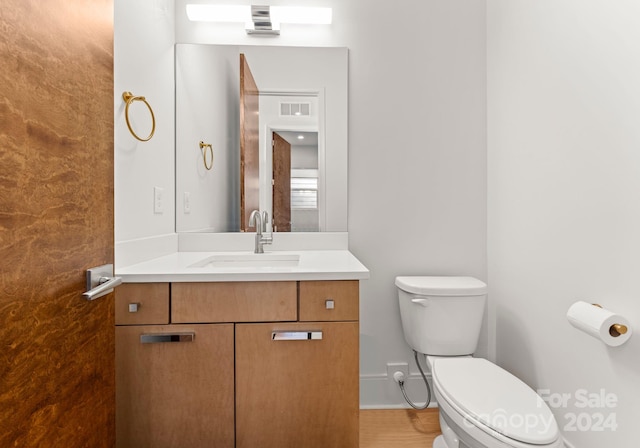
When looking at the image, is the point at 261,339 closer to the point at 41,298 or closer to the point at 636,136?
the point at 41,298

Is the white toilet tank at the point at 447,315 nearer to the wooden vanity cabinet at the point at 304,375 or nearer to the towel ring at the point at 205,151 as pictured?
the wooden vanity cabinet at the point at 304,375

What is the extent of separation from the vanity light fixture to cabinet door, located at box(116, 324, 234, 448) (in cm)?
148

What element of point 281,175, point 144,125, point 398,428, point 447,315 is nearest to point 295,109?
point 281,175

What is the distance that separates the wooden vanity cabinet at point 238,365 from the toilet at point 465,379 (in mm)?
351

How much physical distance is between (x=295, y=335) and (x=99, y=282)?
1.97 feet

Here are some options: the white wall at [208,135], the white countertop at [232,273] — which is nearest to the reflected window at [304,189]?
the white wall at [208,135]

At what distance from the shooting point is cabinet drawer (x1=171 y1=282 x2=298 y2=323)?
46.0 inches

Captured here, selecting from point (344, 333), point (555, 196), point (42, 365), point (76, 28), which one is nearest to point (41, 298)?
point (42, 365)

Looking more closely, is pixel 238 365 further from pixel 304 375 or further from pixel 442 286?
pixel 442 286

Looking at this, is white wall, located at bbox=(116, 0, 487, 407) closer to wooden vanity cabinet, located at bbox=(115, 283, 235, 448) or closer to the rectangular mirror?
the rectangular mirror

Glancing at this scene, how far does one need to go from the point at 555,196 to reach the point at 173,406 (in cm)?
161

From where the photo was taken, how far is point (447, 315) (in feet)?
5.18

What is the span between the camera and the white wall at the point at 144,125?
127 cm

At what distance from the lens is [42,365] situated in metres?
0.70
